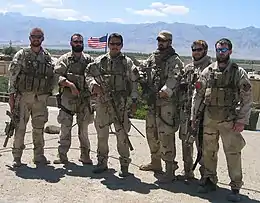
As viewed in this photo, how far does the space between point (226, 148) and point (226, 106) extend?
0.52m

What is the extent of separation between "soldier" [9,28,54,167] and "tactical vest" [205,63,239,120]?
2.48 m

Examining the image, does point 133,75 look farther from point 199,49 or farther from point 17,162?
point 17,162

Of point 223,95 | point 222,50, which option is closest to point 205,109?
point 223,95

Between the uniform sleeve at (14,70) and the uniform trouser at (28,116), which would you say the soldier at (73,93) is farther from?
the uniform sleeve at (14,70)

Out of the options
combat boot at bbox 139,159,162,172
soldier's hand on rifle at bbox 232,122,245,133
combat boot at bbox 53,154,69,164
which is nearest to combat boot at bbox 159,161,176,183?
combat boot at bbox 139,159,162,172

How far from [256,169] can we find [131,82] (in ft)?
9.84

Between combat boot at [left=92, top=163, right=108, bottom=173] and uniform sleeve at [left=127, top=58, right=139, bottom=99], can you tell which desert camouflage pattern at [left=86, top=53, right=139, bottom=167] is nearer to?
uniform sleeve at [left=127, top=58, right=139, bottom=99]

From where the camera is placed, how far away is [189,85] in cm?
645

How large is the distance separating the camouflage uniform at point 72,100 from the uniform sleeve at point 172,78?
4.31 feet

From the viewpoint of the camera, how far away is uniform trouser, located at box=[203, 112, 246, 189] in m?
5.91

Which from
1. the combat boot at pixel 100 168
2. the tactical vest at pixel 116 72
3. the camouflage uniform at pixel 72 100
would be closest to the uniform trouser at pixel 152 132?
the tactical vest at pixel 116 72

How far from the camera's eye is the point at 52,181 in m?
6.57

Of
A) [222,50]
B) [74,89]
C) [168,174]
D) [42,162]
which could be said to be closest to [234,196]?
[168,174]

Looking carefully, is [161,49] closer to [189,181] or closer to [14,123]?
[189,181]
